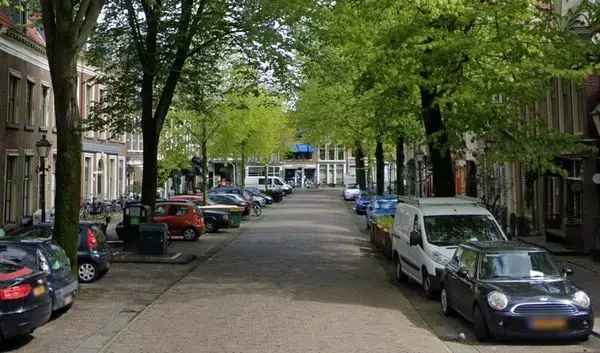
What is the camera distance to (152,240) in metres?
22.0

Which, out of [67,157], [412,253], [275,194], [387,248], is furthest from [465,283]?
[275,194]

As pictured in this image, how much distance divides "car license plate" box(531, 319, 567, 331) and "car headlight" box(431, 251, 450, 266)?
4130 mm

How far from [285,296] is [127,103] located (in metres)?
13.5

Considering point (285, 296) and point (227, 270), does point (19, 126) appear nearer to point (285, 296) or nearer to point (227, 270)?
point (227, 270)

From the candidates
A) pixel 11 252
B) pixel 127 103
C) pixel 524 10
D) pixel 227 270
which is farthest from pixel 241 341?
pixel 127 103

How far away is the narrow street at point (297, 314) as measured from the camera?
34.7ft

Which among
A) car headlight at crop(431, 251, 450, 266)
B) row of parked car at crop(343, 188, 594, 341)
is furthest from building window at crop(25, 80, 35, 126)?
car headlight at crop(431, 251, 450, 266)

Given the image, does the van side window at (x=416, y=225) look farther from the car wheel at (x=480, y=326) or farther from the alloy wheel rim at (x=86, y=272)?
the alloy wheel rim at (x=86, y=272)

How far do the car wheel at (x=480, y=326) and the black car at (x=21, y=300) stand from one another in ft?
20.6

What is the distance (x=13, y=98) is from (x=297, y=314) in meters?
20.3

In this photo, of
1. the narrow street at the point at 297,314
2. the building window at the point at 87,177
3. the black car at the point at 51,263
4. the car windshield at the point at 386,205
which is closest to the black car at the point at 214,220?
the car windshield at the point at 386,205

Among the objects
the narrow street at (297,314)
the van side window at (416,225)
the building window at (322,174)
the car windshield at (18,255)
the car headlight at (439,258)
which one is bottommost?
the narrow street at (297,314)

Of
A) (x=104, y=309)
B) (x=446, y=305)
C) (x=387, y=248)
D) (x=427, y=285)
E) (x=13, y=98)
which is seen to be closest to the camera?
(x=446, y=305)

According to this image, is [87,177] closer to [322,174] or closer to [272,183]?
[272,183]
